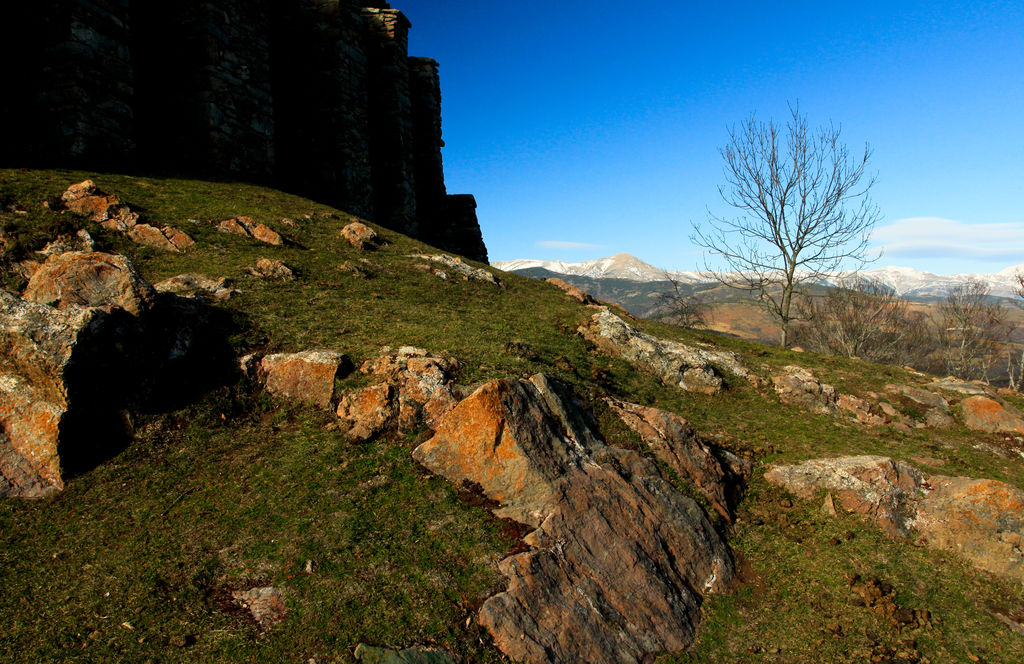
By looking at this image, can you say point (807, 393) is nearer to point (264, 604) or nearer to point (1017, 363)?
point (264, 604)

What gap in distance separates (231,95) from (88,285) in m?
19.4

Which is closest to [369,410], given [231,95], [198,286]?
[198,286]

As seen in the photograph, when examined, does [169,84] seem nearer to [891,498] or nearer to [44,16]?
[44,16]

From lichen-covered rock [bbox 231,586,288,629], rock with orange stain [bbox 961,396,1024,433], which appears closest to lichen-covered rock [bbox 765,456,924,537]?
rock with orange stain [bbox 961,396,1024,433]

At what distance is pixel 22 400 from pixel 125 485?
232cm

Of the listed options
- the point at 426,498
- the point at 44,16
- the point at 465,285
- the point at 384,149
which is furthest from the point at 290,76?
the point at 426,498

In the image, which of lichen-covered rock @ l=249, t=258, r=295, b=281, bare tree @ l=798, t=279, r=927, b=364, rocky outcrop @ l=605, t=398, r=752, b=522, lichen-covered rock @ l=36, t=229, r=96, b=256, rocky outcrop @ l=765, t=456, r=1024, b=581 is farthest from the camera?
bare tree @ l=798, t=279, r=927, b=364

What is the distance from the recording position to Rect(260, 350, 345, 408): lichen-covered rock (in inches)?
439

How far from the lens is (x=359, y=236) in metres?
21.7

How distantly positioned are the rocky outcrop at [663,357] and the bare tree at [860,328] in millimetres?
41394

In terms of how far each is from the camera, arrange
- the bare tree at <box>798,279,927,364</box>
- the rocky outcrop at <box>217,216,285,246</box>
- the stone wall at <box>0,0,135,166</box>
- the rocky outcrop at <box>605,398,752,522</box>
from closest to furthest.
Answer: the rocky outcrop at <box>605,398,752,522</box>
the rocky outcrop at <box>217,216,285,246</box>
the stone wall at <box>0,0,135,166</box>
the bare tree at <box>798,279,927,364</box>

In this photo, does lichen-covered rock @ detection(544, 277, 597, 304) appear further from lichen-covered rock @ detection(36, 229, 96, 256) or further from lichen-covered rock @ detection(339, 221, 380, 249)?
lichen-covered rock @ detection(36, 229, 96, 256)

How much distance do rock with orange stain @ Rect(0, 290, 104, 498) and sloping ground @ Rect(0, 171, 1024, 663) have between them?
504mm

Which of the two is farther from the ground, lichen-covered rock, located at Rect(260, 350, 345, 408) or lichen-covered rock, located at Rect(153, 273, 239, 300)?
lichen-covered rock, located at Rect(153, 273, 239, 300)
